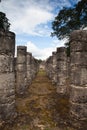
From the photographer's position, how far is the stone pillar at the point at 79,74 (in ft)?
18.4

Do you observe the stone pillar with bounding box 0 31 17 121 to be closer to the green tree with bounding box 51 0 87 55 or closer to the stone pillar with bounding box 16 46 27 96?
the stone pillar with bounding box 16 46 27 96

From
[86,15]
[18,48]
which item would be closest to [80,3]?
[86,15]

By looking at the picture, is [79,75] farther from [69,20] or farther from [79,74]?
[69,20]

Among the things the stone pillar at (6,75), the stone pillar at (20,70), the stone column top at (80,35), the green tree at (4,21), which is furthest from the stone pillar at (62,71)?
the stone pillar at (6,75)

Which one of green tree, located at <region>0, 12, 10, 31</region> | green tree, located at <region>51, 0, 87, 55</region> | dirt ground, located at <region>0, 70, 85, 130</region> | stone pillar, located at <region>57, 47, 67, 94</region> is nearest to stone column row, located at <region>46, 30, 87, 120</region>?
dirt ground, located at <region>0, 70, 85, 130</region>

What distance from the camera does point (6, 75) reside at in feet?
17.7

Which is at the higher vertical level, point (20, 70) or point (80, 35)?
point (80, 35)

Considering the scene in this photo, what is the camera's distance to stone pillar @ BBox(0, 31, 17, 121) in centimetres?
527

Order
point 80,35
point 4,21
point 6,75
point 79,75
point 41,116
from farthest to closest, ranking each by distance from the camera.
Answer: point 4,21
point 41,116
point 79,75
point 80,35
point 6,75

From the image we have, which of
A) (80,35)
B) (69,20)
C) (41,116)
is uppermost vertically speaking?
(69,20)

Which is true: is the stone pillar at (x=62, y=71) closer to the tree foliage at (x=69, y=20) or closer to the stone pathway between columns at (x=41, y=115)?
the stone pathway between columns at (x=41, y=115)

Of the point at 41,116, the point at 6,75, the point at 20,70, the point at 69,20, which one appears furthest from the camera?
the point at 69,20

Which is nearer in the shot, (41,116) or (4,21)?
(41,116)

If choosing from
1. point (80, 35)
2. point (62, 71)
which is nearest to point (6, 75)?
point (80, 35)
